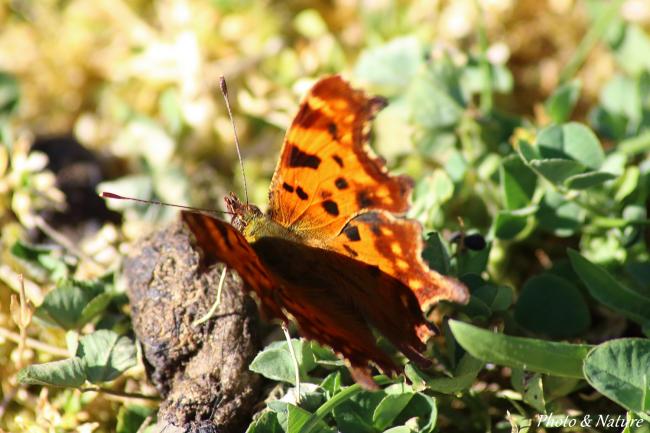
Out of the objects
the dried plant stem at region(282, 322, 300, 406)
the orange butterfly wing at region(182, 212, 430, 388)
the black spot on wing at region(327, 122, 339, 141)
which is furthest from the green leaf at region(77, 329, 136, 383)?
the black spot on wing at region(327, 122, 339, 141)

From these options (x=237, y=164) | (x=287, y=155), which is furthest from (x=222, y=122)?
(x=287, y=155)

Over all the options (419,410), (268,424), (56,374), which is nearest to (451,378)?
(419,410)

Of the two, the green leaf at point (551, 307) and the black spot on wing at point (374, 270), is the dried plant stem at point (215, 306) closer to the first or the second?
the black spot on wing at point (374, 270)

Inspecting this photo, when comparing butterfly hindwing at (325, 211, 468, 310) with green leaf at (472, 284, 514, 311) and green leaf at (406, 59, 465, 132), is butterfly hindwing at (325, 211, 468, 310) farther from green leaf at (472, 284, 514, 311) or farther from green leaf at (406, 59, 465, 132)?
green leaf at (406, 59, 465, 132)

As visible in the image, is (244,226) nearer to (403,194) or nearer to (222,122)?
(403,194)

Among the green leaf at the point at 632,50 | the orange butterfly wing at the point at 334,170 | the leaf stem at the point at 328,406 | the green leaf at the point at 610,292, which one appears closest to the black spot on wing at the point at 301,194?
the orange butterfly wing at the point at 334,170

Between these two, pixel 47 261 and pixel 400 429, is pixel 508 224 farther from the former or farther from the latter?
pixel 47 261
